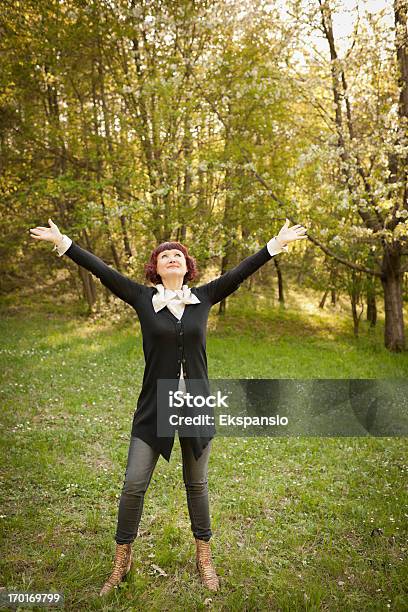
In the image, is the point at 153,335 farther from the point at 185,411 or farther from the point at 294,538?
the point at 294,538

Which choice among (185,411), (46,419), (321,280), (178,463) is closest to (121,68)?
(321,280)

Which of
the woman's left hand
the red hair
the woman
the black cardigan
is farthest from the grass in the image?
the woman's left hand

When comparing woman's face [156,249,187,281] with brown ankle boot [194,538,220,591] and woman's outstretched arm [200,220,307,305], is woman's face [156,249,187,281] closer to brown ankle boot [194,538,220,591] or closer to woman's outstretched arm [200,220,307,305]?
woman's outstretched arm [200,220,307,305]

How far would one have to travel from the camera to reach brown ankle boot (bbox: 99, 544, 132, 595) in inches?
149

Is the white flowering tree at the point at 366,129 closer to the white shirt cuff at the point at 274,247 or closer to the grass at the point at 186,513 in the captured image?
the grass at the point at 186,513

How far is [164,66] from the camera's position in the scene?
14.8 meters

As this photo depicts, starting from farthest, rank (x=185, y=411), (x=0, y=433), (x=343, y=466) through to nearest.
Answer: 1. (x=0, y=433)
2. (x=343, y=466)
3. (x=185, y=411)

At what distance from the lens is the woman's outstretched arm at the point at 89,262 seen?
3748mm

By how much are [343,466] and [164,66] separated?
12.7 meters
